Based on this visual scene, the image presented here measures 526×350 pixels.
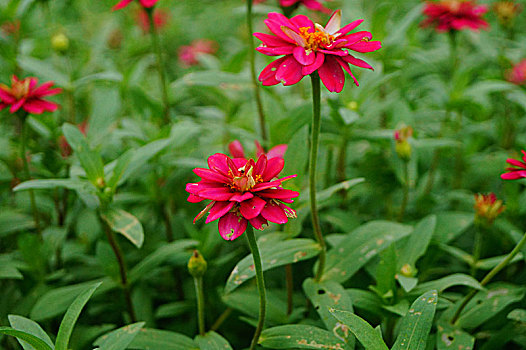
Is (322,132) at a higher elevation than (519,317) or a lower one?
higher

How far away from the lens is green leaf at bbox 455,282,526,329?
1150mm

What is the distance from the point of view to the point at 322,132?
4.82ft

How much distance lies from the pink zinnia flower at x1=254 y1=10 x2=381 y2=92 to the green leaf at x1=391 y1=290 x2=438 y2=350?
0.40 meters

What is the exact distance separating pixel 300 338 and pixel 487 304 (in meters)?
0.49

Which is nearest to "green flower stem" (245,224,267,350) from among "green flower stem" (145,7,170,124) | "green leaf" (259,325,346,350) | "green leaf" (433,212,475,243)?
"green leaf" (259,325,346,350)

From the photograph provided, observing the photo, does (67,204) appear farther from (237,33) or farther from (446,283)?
(237,33)

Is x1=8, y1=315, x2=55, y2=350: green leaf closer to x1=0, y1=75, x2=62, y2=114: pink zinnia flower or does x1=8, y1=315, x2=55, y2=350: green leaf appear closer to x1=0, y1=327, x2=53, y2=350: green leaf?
x1=0, y1=327, x2=53, y2=350: green leaf

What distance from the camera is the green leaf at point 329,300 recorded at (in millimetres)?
1022

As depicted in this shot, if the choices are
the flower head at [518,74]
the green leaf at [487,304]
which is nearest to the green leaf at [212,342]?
the green leaf at [487,304]

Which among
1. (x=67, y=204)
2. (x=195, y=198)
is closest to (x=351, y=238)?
(x=195, y=198)

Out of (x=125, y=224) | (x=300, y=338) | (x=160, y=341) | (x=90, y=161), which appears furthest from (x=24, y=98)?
(x=300, y=338)

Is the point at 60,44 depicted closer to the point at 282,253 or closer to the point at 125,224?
the point at 125,224

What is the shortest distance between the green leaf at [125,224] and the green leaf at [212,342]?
25 cm

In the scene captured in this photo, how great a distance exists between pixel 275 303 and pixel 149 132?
670mm
